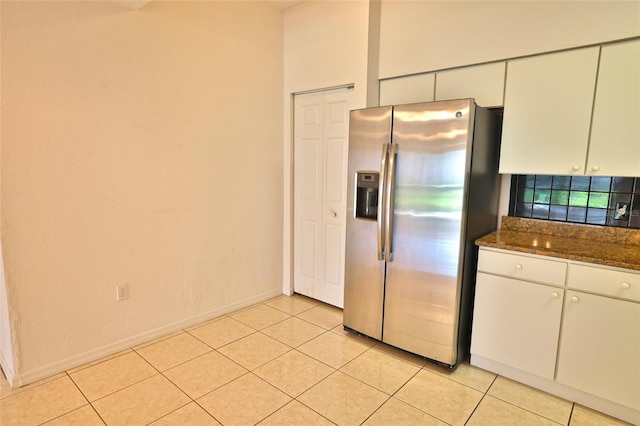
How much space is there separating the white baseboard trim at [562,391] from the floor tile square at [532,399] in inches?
1.3

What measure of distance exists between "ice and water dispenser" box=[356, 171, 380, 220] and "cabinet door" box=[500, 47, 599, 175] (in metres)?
0.87

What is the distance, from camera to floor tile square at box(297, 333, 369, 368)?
2539 millimetres

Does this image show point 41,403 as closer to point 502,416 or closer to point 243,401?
point 243,401

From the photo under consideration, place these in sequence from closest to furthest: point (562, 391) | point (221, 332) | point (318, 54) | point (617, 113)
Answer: point (617, 113), point (562, 391), point (221, 332), point (318, 54)

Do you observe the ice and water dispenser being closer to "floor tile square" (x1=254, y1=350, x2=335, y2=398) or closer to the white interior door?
the white interior door

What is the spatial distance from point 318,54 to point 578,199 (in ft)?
7.72

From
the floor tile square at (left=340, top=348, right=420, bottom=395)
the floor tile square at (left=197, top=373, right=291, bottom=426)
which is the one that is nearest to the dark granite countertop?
the floor tile square at (left=340, top=348, right=420, bottom=395)

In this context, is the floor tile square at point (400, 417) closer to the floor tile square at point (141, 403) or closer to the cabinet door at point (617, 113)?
the floor tile square at point (141, 403)

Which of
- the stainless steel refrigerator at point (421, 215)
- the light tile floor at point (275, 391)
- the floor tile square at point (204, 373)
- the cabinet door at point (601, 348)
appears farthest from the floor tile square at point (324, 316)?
the cabinet door at point (601, 348)

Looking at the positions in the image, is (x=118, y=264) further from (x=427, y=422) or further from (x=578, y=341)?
(x=578, y=341)

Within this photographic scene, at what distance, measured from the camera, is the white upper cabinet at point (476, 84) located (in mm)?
2412

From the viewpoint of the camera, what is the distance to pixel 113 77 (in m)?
2.40

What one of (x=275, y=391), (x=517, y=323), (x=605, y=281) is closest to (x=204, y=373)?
(x=275, y=391)

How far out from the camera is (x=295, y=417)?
196cm
